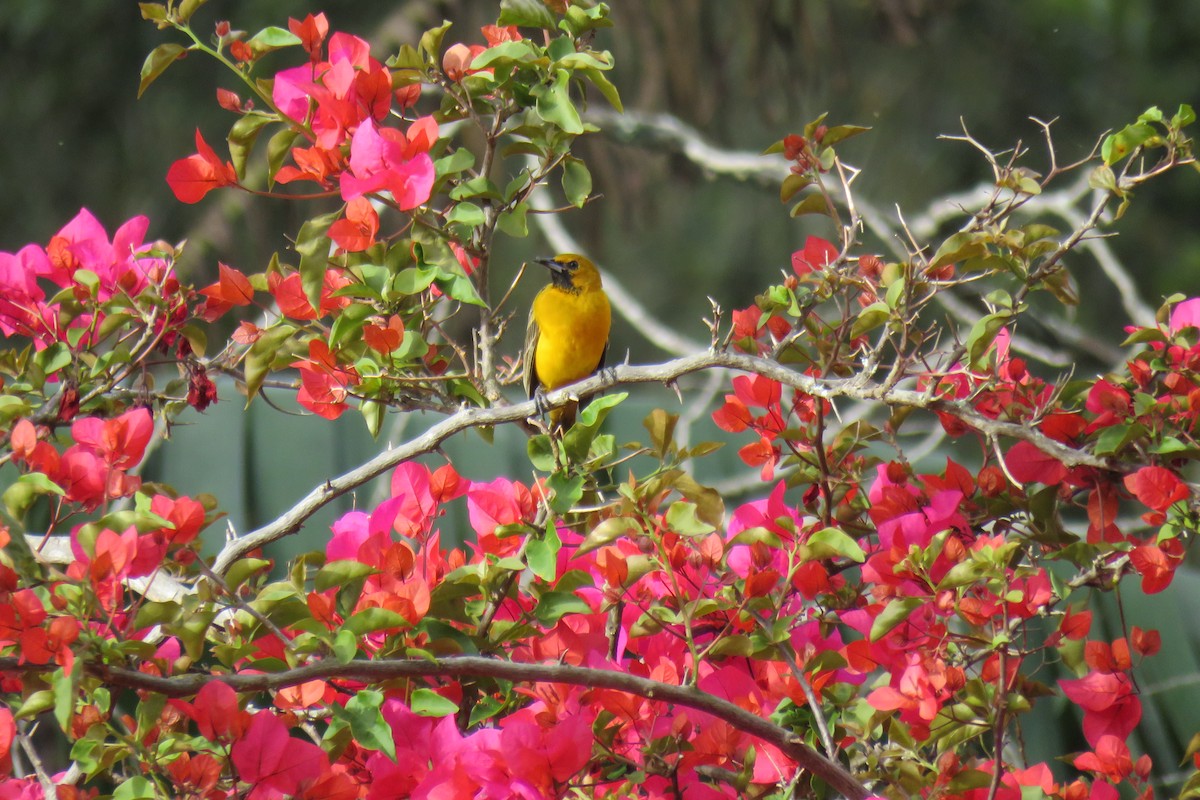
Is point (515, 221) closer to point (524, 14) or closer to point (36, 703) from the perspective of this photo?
point (524, 14)

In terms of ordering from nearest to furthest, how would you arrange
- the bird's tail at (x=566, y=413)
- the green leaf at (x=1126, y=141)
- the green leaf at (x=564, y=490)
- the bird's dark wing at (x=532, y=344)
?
the green leaf at (x=564, y=490) → the green leaf at (x=1126, y=141) → the bird's tail at (x=566, y=413) → the bird's dark wing at (x=532, y=344)

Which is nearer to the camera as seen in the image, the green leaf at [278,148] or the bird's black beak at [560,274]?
the green leaf at [278,148]

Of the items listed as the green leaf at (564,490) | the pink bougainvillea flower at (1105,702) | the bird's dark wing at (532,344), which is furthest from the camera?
the bird's dark wing at (532,344)

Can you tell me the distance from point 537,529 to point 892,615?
0.38m

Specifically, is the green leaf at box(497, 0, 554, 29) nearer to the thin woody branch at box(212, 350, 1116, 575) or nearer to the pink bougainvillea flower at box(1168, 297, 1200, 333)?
the thin woody branch at box(212, 350, 1116, 575)

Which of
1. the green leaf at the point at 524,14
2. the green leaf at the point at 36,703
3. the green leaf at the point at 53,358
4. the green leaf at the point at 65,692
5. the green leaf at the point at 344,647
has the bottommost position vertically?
the green leaf at the point at 36,703

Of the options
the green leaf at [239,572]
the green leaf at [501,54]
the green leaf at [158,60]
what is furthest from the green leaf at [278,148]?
the green leaf at [239,572]

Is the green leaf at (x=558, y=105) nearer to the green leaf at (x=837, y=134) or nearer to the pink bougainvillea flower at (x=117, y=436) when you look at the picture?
the green leaf at (x=837, y=134)

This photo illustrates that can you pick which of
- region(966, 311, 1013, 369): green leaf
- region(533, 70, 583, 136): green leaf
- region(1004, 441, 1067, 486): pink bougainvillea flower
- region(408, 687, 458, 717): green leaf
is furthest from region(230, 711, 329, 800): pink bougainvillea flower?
region(1004, 441, 1067, 486): pink bougainvillea flower

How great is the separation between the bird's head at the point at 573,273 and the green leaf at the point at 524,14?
1940 mm

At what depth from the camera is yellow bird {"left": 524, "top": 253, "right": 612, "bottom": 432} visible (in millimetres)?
3412

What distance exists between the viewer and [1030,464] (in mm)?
1674

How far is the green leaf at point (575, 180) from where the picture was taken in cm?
157

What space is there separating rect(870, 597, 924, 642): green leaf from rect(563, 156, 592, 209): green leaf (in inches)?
22.7
